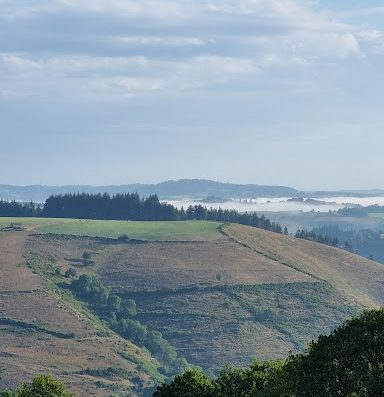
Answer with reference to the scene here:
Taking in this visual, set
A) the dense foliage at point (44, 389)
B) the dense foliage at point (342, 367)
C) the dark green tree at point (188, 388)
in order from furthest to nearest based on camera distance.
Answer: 1. the dense foliage at point (44, 389)
2. the dark green tree at point (188, 388)
3. the dense foliage at point (342, 367)

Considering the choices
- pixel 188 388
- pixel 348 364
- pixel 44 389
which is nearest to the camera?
pixel 348 364

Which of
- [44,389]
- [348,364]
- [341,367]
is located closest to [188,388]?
[44,389]

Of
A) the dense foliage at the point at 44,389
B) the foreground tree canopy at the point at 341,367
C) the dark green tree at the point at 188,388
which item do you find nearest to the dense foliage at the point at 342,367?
the foreground tree canopy at the point at 341,367

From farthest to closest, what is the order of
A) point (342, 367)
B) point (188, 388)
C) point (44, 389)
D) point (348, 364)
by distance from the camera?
point (44, 389) < point (188, 388) < point (348, 364) < point (342, 367)

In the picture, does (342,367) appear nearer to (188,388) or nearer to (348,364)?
(348,364)

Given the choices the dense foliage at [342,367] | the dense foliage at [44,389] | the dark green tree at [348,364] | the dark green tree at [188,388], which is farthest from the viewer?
the dense foliage at [44,389]

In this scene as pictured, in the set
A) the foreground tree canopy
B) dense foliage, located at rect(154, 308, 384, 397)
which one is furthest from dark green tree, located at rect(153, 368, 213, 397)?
dense foliage, located at rect(154, 308, 384, 397)

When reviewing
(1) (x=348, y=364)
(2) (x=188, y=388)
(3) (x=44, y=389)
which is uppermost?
(1) (x=348, y=364)

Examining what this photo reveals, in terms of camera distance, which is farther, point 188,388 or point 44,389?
point 44,389

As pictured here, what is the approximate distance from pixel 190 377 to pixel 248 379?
485 centimetres

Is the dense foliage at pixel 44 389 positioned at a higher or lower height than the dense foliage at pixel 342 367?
lower

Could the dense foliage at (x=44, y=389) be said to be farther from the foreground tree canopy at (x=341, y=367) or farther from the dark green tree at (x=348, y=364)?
the dark green tree at (x=348, y=364)

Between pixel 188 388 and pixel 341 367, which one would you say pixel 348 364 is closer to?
pixel 341 367

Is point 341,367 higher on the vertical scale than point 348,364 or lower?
lower
